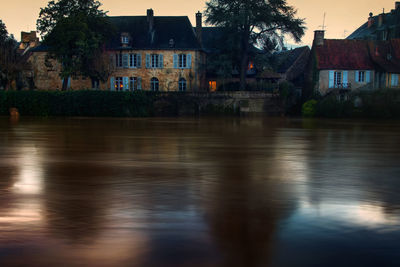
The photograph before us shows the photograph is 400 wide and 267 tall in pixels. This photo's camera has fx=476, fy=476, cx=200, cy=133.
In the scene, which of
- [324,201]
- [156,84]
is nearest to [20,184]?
[324,201]

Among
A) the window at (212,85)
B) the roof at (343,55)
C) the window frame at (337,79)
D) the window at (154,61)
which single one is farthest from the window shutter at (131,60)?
the window frame at (337,79)

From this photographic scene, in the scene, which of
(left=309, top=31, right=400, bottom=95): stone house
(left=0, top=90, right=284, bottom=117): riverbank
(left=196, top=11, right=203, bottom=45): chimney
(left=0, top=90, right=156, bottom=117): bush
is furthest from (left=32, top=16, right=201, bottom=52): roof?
(left=309, top=31, right=400, bottom=95): stone house

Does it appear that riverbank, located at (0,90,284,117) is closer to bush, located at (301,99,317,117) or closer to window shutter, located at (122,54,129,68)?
bush, located at (301,99,317,117)

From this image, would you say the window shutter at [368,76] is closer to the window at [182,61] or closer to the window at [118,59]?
the window at [182,61]

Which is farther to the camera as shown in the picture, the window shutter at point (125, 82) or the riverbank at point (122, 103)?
the window shutter at point (125, 82)

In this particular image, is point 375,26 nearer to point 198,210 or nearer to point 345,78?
point 345,78

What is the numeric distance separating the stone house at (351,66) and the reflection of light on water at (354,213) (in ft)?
157

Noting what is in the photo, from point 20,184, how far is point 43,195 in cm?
152

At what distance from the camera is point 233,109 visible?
50062 millimetres

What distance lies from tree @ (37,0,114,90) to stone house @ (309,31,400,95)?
80.8ft

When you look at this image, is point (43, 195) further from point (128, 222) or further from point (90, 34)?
point (90, 34)

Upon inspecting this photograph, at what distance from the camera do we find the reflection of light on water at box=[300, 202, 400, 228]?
7.24m

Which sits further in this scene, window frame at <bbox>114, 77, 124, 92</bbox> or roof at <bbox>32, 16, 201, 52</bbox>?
window frame at <bbox>114, 77, 124, 92</bbox>

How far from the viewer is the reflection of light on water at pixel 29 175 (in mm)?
9729
